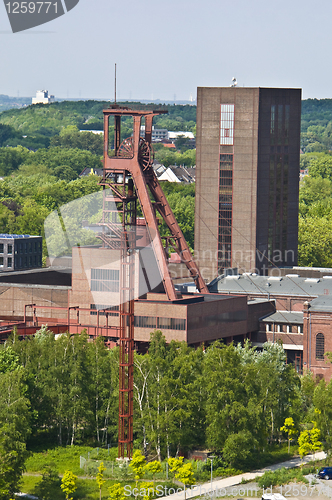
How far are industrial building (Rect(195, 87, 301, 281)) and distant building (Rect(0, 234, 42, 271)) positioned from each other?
121 ft

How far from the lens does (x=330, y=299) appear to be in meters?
118

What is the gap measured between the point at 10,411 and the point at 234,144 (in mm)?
74595

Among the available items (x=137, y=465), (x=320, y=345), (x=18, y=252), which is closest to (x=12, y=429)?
(x=137, y=465)

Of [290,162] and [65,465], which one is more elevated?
[290,162]

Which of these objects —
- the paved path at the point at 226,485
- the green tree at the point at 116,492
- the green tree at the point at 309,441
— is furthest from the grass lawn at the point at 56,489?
the green tree at the point at 309,441

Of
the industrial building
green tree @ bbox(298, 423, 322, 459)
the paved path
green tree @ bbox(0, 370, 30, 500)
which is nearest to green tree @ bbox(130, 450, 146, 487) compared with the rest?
the paved path

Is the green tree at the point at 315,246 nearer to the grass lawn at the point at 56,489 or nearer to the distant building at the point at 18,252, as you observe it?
the distant building at the point at 18,252

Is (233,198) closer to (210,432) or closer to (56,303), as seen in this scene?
(56,303)

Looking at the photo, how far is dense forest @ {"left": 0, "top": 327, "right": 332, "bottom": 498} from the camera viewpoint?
85062 mm

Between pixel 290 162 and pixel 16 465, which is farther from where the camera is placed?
pixel 290 162

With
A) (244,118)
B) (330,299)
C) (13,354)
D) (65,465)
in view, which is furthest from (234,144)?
(65,465)

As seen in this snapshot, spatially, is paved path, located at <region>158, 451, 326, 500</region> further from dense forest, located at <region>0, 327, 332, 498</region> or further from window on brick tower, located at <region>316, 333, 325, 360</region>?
window on brick tower, located at <region>316, 333, 325, 360</region>

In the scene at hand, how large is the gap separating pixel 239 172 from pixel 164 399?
6587 centimetres

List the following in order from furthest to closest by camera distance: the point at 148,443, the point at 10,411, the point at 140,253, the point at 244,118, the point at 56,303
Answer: the point at 244,118 → the point at 56,303 → the point at 140,253 → the point at 148,443 → the point at 10,411
